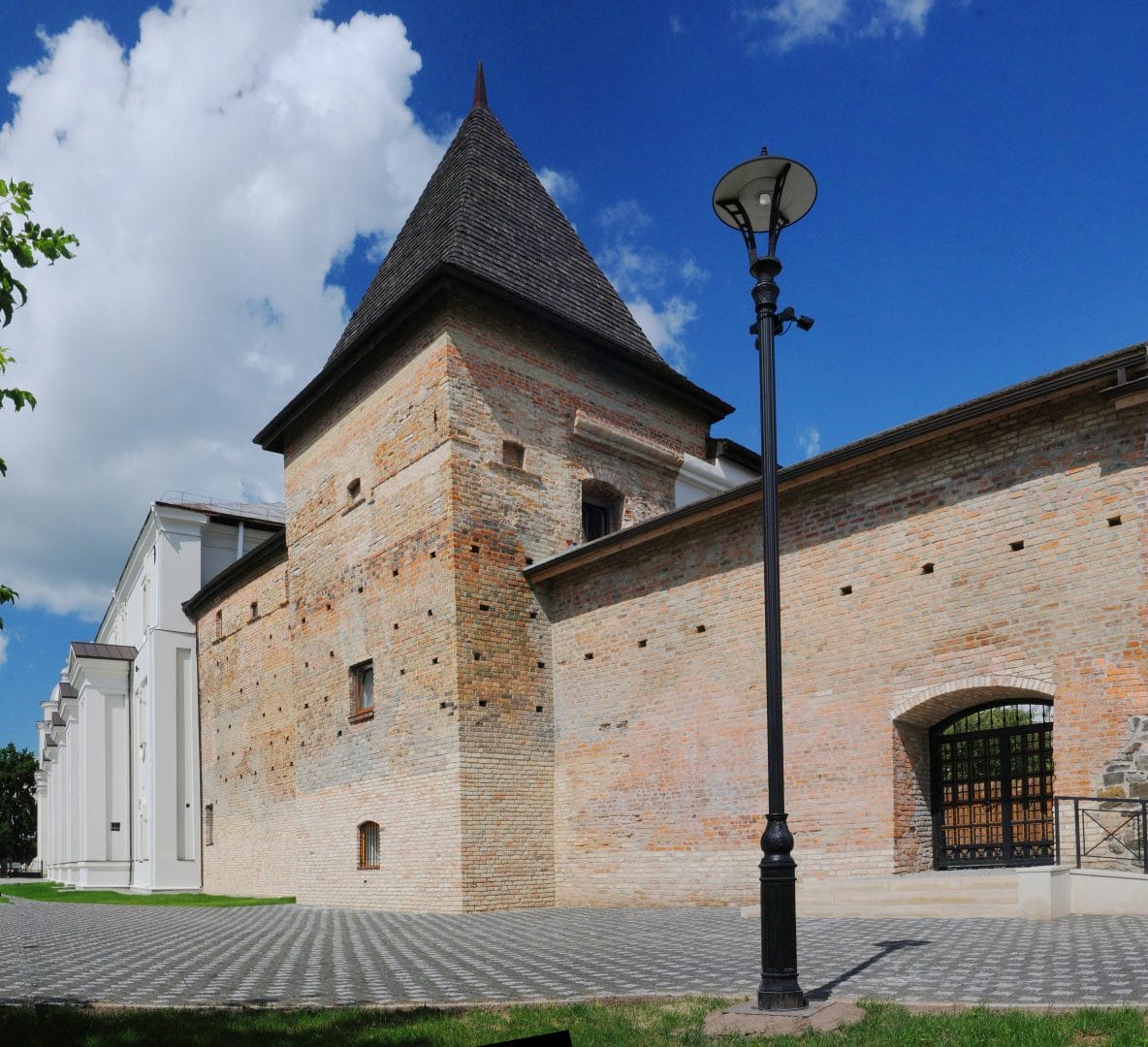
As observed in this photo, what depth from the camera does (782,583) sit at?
1376 centimetres

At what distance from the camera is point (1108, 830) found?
10.3 m

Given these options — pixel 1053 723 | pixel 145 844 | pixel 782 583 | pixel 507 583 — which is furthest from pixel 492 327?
pixel 145 844

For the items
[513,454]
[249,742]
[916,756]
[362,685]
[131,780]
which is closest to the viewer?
[916,756]

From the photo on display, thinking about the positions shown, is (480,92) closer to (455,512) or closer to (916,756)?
(455,512)

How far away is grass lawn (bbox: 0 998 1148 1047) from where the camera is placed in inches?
196

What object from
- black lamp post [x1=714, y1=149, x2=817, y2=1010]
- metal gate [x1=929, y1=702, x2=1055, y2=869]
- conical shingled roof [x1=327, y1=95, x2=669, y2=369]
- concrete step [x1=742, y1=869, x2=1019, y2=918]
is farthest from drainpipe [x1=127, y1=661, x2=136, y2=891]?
black lamp post [x1=714, y1=149, x2=817, y2=1010]

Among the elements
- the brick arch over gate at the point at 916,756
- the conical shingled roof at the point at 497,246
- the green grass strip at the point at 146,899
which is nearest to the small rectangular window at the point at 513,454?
the conical shingled roof at the point at 497,246

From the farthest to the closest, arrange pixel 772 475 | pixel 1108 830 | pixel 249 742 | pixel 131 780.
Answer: pixel 131 780 → pixel 249 742 → pixel 1108 830 → pixel 772 475

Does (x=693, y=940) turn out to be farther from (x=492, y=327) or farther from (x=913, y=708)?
(x=492, y=327)

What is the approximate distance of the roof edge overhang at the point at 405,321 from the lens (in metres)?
17.2

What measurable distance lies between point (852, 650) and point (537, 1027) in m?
8.19

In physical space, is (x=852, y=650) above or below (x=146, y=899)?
above

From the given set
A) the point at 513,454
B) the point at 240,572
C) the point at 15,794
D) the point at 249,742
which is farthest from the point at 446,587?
the point at 15,794

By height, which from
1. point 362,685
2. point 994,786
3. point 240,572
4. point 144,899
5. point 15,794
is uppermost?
point 240,572
